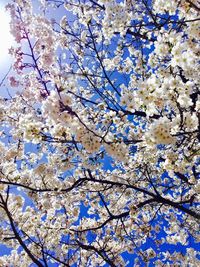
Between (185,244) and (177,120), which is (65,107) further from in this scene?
(185,244)

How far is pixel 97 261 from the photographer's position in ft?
39.1

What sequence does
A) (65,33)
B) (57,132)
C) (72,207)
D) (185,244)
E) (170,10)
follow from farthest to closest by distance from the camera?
1. (185,244)
2. (72,207)
3. (65,33)
4. (170,10)
5. (57,132)

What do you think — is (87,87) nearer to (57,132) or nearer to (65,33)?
(65,33)

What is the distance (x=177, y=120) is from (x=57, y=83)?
5.21 feet

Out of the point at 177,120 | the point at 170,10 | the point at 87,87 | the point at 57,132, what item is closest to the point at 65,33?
the point at 87,87

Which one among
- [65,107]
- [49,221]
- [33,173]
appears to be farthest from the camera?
[49,221]

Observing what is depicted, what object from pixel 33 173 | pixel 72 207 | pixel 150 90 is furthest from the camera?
pixel 72 207

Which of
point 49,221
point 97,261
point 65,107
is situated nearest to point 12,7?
point 65,107

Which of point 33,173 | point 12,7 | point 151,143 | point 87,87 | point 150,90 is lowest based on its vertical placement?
point 151,143

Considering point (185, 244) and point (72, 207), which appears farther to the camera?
point (185, 244)

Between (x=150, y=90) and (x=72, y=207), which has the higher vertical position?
(x=72, y=207)

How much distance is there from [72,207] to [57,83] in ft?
21.8

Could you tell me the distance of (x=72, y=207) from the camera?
1059 centimetres

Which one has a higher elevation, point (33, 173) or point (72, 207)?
point (72, 207)
